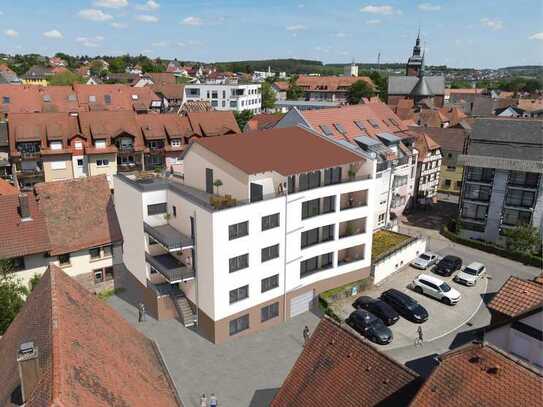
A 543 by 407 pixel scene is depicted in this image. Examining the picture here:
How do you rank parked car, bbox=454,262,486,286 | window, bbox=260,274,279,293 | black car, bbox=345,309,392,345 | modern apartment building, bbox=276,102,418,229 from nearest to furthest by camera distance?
→ black car, bbox=345,309,392,345
window, bbox=260,274,279,293
parked car, bbox=454,262,486,286
modern apartment building, bbox=276,102,418,229

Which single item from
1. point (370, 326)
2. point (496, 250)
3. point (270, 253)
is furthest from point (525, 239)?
point (270, 253)

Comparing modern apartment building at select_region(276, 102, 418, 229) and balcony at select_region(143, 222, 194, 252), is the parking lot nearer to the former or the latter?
modern apartment building at select_region(276, 102, 418, 229)

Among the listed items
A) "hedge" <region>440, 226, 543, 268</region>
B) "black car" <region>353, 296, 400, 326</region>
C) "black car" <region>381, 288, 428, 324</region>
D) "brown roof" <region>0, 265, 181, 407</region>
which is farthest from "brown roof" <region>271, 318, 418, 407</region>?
"hedge" <region>440, 226, 543, 268</region>

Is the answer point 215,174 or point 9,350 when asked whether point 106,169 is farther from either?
point 9,350

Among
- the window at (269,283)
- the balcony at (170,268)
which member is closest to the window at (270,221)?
the window at (269,283)

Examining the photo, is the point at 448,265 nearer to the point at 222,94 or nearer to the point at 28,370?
the point at 28,370

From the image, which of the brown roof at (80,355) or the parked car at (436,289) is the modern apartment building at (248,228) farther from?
the brown roof at (80,355)
